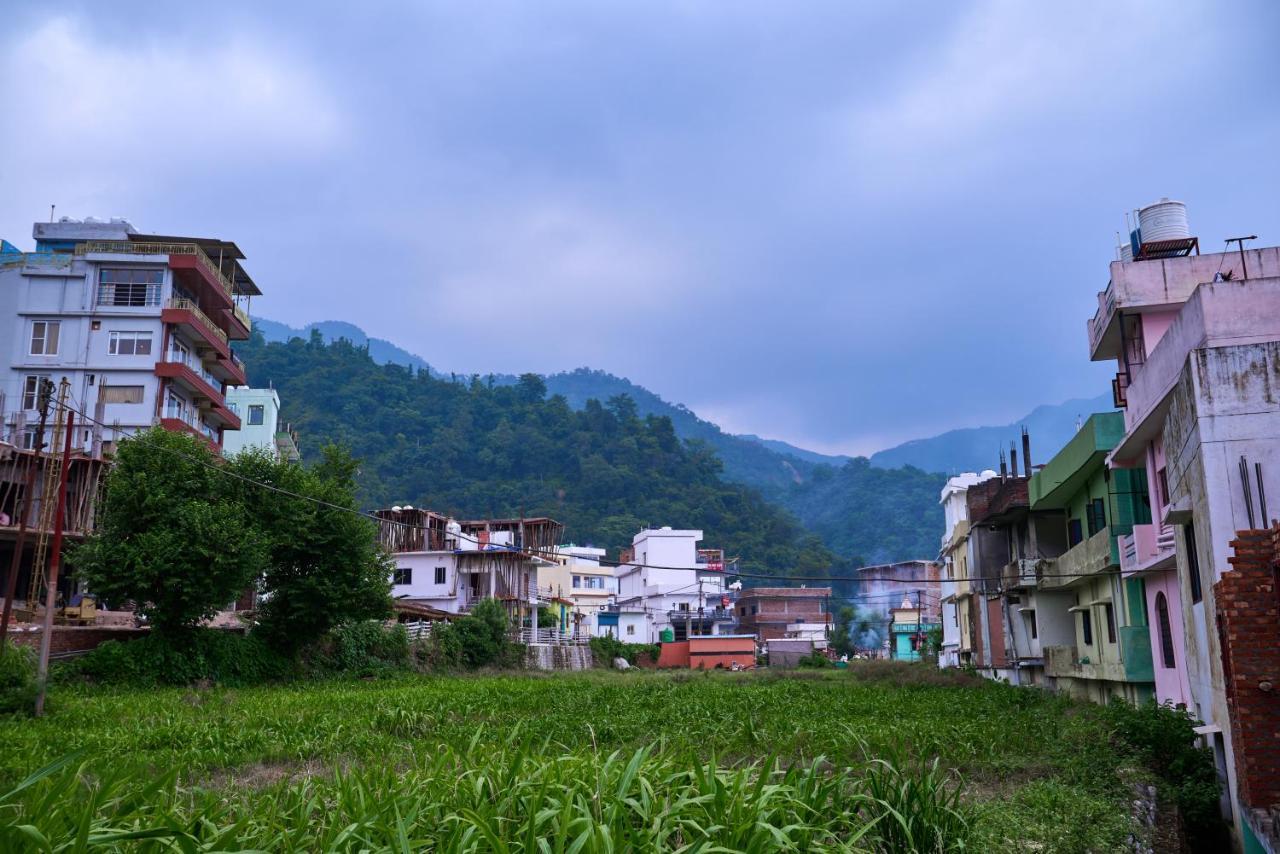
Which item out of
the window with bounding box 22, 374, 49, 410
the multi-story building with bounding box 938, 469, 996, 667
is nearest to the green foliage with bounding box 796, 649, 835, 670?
the multi-story building with bounding box 938, 469, 996, 667

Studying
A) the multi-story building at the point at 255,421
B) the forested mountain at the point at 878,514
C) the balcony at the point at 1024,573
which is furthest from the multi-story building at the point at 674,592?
the forested mountain at the point at 878,514

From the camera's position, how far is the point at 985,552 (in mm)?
35250

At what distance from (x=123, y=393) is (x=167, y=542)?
16.3m

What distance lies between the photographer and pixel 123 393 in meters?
38.7

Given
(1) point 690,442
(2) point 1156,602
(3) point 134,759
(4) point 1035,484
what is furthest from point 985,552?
(1) point 690,442

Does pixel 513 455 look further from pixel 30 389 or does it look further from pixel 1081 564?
pixel 1081 564

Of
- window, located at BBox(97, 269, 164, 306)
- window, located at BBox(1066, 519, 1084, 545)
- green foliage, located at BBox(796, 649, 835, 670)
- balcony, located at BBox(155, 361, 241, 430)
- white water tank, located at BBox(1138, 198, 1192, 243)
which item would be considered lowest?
green foliage, located at BBox(796, 649, 835, 670)

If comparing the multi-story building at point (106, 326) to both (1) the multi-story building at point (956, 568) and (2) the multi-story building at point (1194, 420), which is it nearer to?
(1) the multi-story building at point (956, 568)

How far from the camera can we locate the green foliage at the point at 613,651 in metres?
51.7

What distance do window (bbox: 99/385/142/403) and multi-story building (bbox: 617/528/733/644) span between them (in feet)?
125

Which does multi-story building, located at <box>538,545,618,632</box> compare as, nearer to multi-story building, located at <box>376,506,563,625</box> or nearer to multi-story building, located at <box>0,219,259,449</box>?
multi-story building, located at <box>376,506,563,625</box>

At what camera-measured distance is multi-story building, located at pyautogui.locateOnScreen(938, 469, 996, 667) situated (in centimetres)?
4148

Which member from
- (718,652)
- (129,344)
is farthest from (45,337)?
(718,652)

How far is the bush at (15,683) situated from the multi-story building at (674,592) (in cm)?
5222
